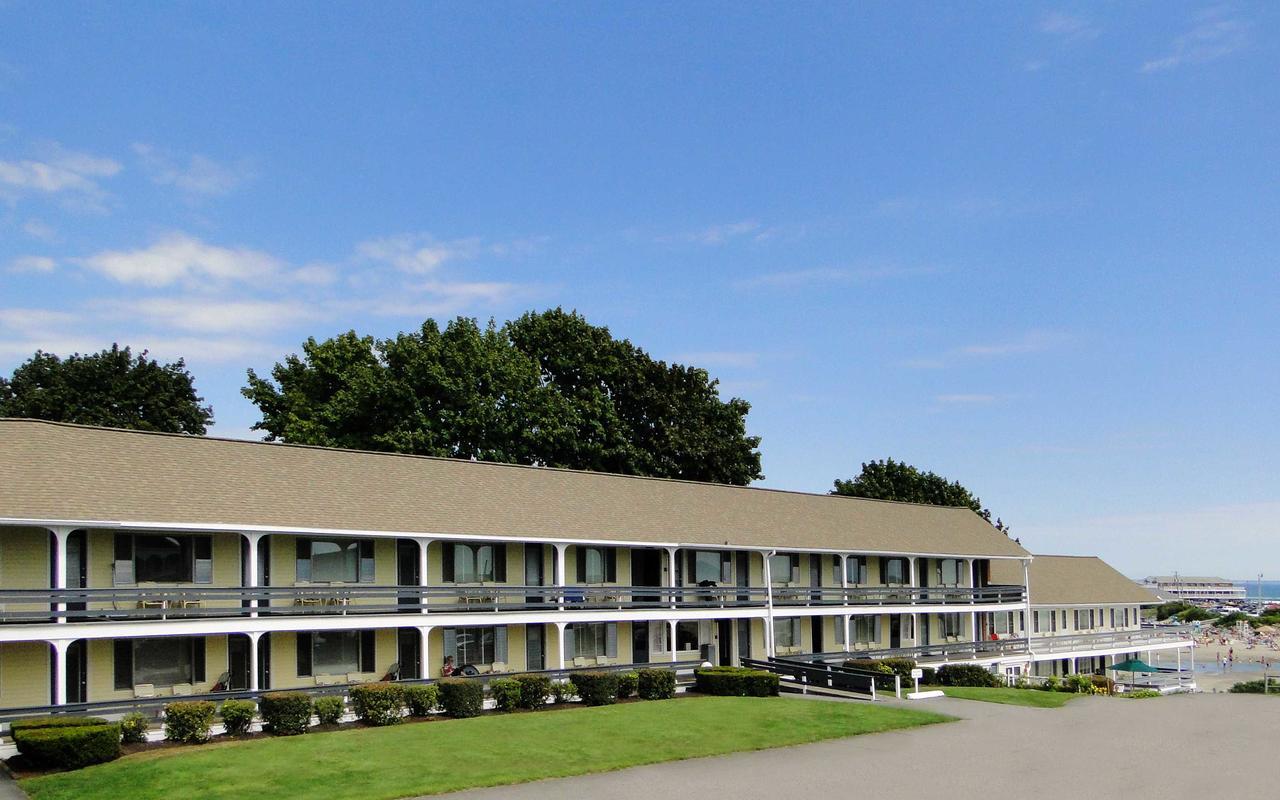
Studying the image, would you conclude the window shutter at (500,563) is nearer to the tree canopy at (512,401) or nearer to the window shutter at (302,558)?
the window shutter at (302,558)

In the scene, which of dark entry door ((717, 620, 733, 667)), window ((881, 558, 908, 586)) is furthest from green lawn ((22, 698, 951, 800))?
window ((881, 558, 908, 586))

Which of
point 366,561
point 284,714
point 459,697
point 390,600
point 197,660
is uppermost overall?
point 366,561

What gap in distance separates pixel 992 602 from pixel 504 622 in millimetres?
30939

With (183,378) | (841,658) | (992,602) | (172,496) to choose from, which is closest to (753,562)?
(841,658)

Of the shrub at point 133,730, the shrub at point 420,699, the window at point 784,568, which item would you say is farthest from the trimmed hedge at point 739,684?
the shrub at point 133,730

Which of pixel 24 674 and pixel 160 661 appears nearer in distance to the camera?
pixel 24 674

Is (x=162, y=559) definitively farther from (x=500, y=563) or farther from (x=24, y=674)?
(x=500, y=563)

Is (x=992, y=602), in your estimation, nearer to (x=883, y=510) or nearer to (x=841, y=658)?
(x=883, y=510)

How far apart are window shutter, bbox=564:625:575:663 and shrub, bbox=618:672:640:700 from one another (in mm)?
4330

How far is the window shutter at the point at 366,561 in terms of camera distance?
111 ft

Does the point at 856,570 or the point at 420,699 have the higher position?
the point at 856,570

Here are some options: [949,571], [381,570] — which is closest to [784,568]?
[949,571]

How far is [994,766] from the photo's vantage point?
78.4ft

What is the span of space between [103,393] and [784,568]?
37.7 metres
